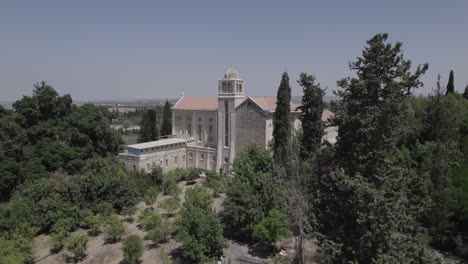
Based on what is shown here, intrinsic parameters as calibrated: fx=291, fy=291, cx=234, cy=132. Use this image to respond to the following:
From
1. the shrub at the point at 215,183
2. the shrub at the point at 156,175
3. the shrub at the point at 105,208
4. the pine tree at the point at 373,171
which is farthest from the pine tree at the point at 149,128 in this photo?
the pine tree at the point at 373,171

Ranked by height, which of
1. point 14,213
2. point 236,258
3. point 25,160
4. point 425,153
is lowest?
point 236,258

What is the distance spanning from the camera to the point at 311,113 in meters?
27.5

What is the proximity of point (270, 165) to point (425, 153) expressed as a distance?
565 inches

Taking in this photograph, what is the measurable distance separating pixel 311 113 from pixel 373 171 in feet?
49.3

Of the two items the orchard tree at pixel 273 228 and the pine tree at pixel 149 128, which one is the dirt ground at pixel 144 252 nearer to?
the orchard tree at pixel 273 228

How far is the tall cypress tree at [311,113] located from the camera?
89.9 ft

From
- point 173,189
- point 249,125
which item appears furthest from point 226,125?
point 173,189

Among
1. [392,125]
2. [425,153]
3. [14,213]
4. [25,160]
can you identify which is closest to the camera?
[392,125]

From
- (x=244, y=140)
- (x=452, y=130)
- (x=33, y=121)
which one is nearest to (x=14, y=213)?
(x=33, y=121)

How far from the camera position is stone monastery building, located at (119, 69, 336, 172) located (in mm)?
35562

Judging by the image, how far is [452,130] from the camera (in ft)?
92.7

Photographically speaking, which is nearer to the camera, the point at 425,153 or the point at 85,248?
the point at 85,248

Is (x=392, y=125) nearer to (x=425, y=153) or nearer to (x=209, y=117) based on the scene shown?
(x=425, y=153)

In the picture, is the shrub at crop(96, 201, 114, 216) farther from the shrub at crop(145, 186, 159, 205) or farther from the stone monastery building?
the stone monastery building
